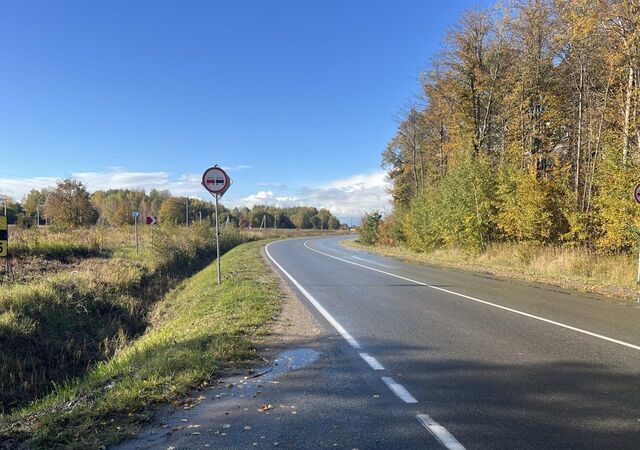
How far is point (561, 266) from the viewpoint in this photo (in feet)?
58.1

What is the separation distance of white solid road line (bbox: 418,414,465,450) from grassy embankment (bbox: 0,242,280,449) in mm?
2526

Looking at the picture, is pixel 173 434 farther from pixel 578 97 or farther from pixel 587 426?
pixel 578 97

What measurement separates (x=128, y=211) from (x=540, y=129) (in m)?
59.5

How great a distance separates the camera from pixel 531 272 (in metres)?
17.5

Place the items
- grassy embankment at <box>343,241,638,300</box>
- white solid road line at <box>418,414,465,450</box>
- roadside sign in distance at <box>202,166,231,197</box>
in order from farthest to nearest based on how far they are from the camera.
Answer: grassy embankment at <box>343,241,638,300</box>
roadside sign in distance at <box>202,166,231,197</box>
white solid road line at <box>418,414,465,450</box>

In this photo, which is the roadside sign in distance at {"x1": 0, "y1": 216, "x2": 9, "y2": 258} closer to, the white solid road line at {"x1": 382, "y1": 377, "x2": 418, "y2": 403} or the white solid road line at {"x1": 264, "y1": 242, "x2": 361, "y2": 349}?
the white solid road line at {"x1": 264, "y1": 242, "x2": 361, "y2": 349}

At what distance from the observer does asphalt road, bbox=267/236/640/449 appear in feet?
13.2

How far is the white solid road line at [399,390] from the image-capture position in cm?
478

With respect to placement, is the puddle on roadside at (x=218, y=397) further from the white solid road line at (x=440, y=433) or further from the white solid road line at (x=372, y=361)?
the white solid road line at (x=440, y=433)

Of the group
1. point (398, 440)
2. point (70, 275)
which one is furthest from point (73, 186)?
point (398, 440)

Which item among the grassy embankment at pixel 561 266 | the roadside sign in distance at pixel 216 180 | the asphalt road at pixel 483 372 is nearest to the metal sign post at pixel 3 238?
the roadside sign in distance at pixel 216 180

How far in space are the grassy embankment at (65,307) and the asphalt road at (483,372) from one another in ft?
15.7

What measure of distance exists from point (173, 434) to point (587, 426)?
11.8ft

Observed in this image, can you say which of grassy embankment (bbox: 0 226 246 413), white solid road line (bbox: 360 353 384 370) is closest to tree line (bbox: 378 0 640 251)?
white solid road line (bbox: 360 353 384 370)
